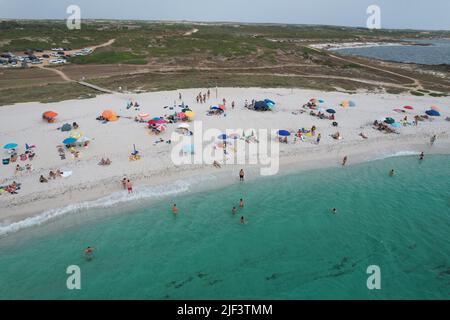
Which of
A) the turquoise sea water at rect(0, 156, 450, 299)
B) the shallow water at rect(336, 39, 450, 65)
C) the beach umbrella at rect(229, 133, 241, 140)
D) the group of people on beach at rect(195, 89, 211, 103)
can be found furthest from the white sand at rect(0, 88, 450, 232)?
the shallow water at rect(336, 39, 450, 65)

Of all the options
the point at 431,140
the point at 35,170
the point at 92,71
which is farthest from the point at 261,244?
the point at 92,71

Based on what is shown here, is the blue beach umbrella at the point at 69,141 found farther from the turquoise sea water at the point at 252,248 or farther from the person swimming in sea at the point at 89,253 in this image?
the person swimming in sea at the point at 89,253

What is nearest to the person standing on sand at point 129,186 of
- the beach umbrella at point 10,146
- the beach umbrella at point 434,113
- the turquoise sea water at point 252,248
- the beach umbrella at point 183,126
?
the turquoise sea water at point 252,248

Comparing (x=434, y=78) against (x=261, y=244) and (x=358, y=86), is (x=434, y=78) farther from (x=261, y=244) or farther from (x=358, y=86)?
(x=261, y=244)

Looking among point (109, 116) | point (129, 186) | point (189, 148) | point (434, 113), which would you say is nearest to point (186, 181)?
point (189, 148)

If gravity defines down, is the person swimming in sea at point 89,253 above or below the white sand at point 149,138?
below
